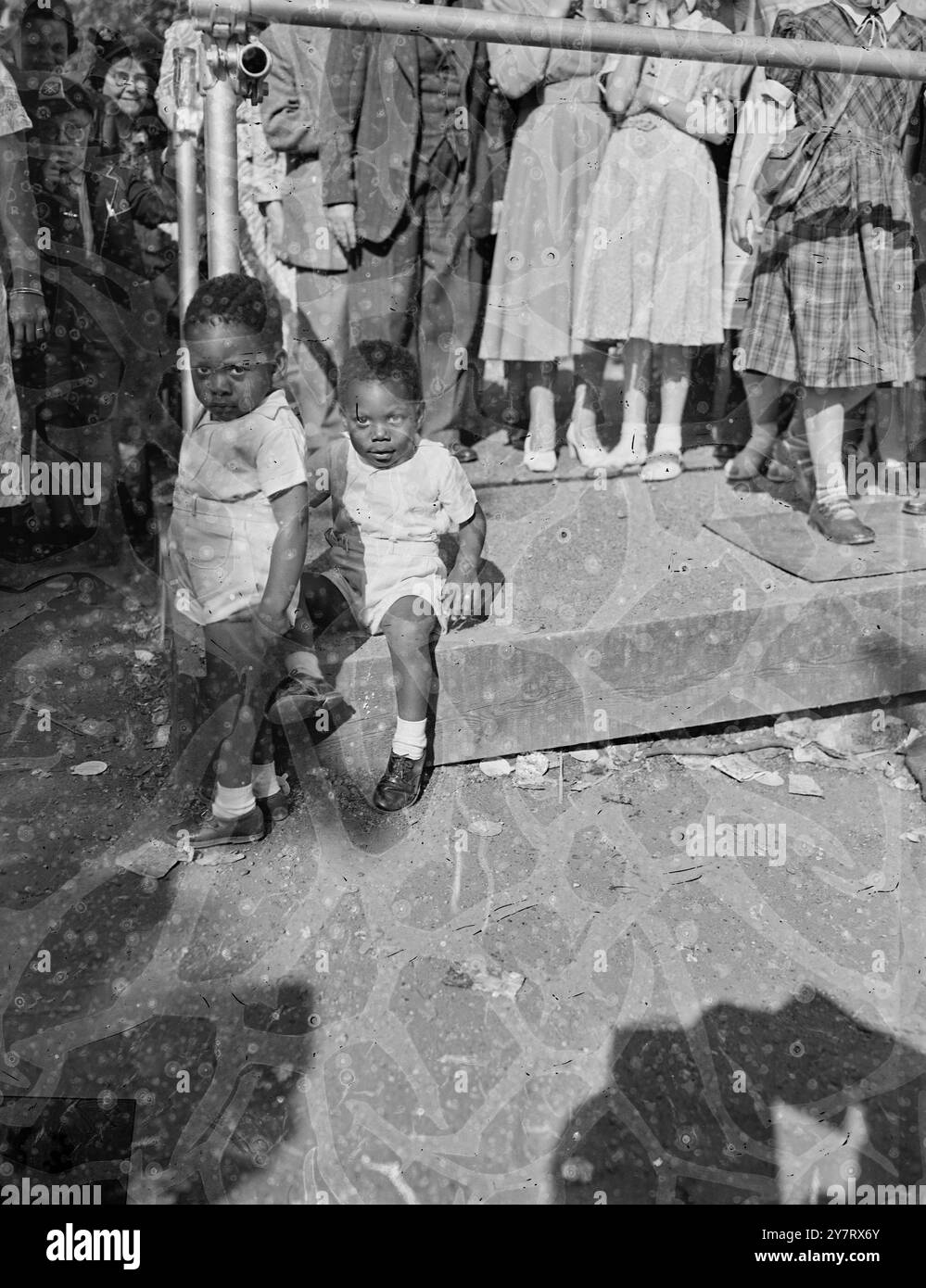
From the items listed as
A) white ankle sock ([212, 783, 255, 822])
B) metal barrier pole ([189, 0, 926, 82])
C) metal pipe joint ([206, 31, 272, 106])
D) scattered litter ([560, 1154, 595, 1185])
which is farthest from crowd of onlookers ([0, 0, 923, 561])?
scattered litter ([560, 1154, 595, 1185])

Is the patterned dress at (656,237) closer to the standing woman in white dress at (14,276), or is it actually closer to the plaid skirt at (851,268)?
the plaid skirt at (851,268)

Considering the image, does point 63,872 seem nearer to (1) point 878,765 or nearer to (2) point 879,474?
(1) point 878,765

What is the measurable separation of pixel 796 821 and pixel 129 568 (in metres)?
2.79

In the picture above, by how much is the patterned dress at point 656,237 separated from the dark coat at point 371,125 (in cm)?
74

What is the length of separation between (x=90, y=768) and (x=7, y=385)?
1.29 metres

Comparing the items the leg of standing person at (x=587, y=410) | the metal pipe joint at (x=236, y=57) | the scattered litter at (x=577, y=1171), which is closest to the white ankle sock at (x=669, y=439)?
the leg of standing person at (x=587, y=410)

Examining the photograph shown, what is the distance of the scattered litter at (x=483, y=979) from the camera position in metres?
2.64

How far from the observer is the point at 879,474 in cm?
437

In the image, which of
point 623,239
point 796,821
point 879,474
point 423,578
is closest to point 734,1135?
point 796,821

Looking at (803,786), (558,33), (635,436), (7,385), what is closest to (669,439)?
(635,436)

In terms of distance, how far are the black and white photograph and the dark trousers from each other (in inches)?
0.8

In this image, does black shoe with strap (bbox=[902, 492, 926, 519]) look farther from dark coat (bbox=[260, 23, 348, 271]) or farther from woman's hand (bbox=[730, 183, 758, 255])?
dark coat (bbox=[260, 23, 348, 271])

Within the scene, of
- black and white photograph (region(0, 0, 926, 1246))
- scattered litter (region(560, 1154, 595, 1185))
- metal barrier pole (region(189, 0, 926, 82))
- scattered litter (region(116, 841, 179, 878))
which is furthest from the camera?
scattered litter (region(116, 841, 179, 878))

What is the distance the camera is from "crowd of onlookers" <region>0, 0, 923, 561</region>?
3.82 m
